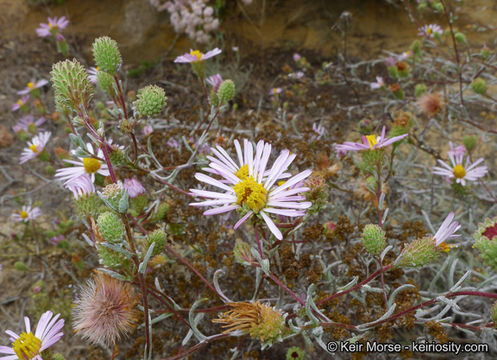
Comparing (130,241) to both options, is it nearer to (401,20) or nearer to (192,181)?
(192,181)

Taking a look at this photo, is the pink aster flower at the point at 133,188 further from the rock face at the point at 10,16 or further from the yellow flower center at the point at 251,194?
the rock face at the point at 10,16

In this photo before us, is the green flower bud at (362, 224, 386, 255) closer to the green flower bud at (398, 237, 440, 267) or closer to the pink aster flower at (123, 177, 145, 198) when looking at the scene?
the green flower bud at (398, 237, 440, 267)

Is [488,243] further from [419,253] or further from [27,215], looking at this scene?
[27,215]

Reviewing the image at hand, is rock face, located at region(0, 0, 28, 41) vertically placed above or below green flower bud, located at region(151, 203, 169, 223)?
above

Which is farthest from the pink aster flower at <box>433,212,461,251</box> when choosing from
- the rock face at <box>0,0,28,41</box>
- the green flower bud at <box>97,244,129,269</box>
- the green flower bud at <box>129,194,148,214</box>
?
the rock face at <box>0,0,28,41</box>

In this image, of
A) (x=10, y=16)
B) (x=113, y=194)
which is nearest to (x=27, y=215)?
(x=113, y=194)

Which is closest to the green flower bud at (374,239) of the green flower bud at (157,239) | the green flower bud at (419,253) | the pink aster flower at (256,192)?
the green flower bud at (419,253)
